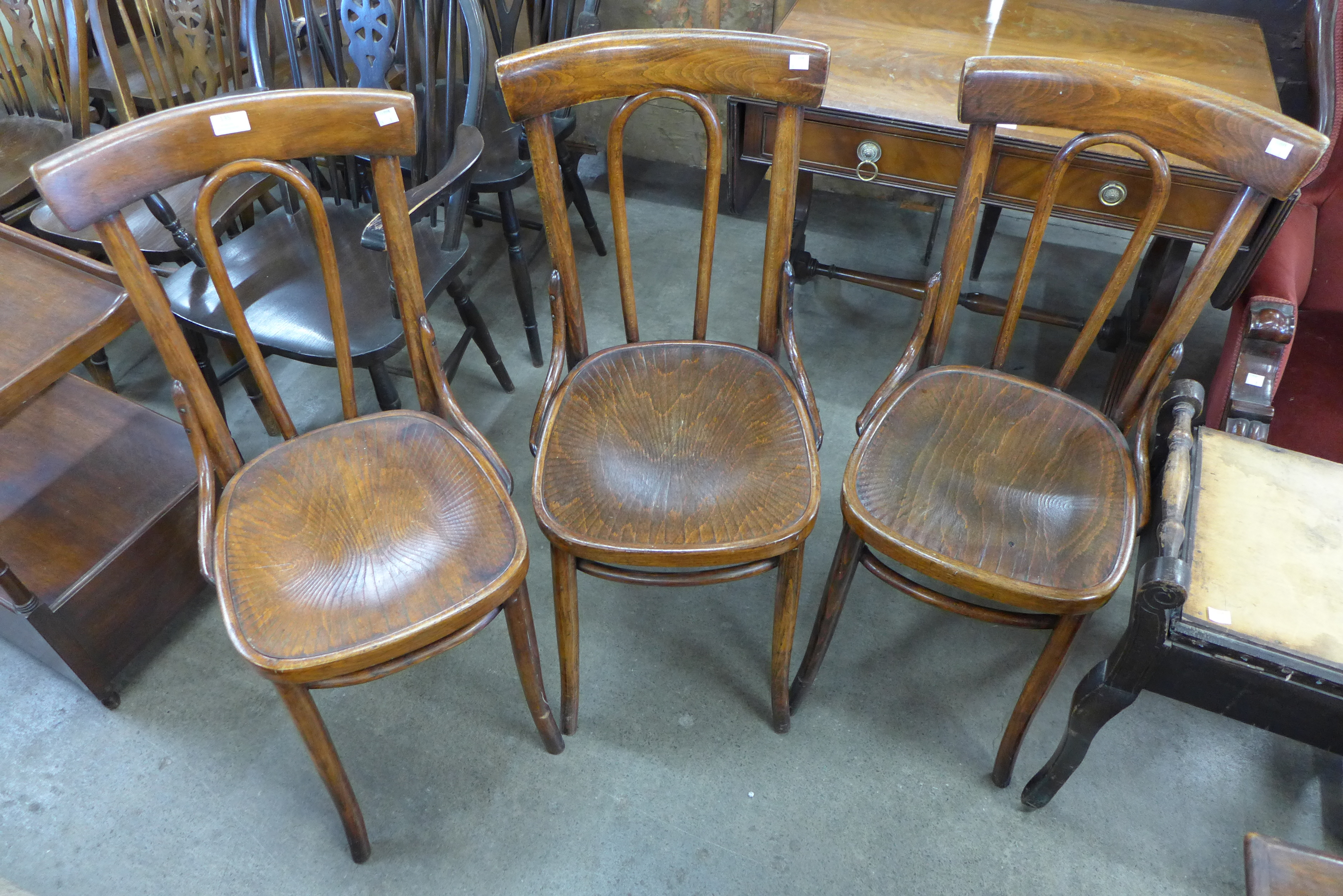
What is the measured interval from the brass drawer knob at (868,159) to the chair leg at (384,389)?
94 cm

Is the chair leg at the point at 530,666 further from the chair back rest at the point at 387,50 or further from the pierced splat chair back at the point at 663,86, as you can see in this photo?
the chair back rest at the point at 387,50

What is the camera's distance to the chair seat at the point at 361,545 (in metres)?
1.03

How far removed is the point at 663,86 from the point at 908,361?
0.55 m

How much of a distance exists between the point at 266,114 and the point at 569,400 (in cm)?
56

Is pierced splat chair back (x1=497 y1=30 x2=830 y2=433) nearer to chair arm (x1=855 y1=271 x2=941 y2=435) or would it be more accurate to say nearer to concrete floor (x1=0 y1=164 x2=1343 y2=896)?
chair arm (x1=855 y1=271 x2=941 y2=435)

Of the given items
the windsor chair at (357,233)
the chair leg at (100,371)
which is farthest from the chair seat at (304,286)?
the chair leg at (100,371)

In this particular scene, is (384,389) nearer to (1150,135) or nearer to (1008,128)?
(1008,128)

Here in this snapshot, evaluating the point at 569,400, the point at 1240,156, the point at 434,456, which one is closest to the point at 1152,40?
the point at 1240,156

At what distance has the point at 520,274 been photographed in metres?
2.00

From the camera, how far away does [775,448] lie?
1.25m

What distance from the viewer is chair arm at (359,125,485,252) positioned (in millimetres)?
1329

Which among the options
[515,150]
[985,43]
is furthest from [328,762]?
[985,43]

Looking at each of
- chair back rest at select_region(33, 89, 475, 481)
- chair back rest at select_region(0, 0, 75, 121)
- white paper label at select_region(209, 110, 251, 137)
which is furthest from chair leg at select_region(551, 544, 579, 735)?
chair back rest at select_region(0, 0, 75, 121)

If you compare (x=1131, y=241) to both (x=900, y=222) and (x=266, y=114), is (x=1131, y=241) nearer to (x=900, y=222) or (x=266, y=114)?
(x=266, y=114)
